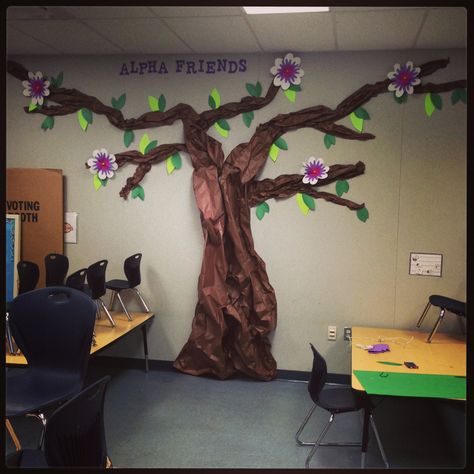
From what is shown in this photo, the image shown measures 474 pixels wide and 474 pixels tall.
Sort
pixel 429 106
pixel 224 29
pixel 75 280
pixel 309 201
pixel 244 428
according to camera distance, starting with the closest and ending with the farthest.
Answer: pixel 244 428 → pixel 75 280 → pixel 224 29 → pixel 429 106 → pixel 309 201

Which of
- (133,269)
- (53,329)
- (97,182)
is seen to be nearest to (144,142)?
(97,182)

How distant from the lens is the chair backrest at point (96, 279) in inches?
144

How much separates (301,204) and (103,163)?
1.87 metres

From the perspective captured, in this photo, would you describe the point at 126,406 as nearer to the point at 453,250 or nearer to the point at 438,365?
the point at 438,365

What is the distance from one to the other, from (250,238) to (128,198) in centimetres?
122

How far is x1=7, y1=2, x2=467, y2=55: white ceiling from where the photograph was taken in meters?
3.24

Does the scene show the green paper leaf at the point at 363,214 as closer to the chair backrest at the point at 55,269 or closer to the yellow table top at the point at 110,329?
the yellow table top at the point at 110,329

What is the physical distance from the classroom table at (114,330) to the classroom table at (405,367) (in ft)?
5.64

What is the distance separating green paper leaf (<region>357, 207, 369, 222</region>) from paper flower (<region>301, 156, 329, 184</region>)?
416mm

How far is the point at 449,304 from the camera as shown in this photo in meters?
3.59

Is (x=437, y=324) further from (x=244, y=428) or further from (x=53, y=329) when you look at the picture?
A: (x=53, y=329)

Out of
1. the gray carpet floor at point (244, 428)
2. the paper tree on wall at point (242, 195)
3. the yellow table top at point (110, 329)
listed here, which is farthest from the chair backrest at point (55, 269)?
the paper tree on wall at point (242, 195)

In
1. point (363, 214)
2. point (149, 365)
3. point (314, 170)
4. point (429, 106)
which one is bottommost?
point (149, 365)
